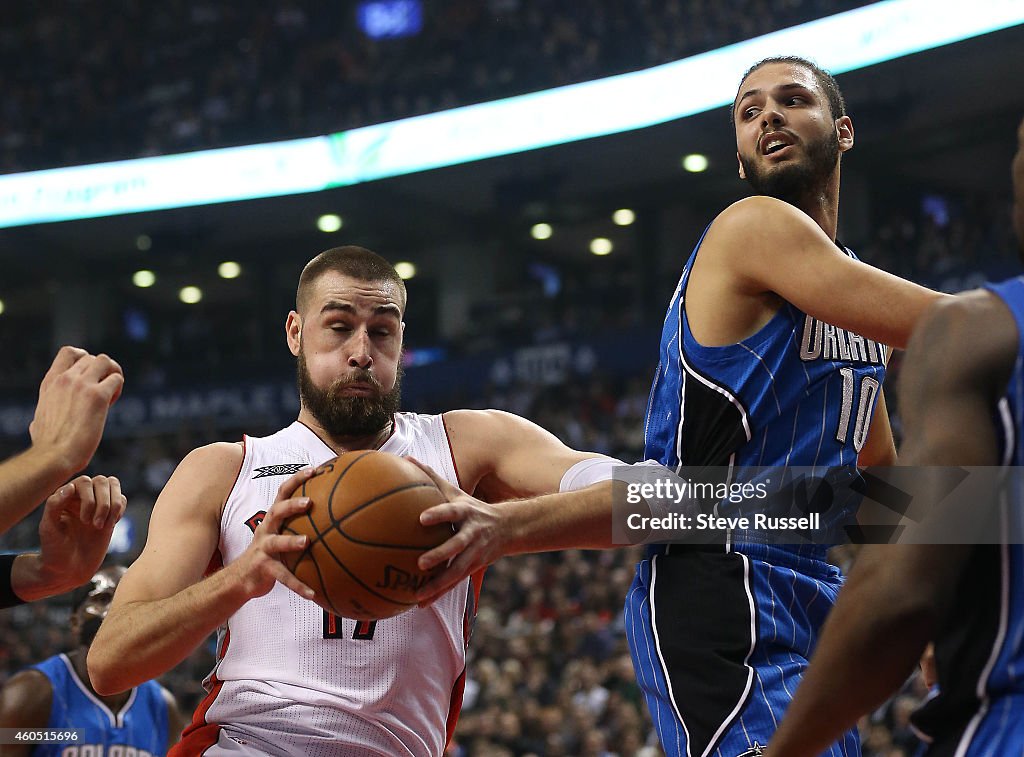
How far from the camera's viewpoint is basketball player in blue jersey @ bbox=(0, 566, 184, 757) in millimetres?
4961

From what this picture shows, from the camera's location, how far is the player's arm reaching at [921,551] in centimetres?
155

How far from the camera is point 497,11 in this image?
2147 centimetres

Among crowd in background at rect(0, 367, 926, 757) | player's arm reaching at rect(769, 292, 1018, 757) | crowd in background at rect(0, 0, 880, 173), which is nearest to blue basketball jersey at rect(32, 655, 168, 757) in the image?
crowd in background at rect(0, 367, 926, 757)

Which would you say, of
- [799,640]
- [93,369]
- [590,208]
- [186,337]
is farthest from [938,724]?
[186,337]

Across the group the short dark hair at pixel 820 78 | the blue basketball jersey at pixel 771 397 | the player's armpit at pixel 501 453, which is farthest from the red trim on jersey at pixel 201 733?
the short dark hair at pixel 820 78

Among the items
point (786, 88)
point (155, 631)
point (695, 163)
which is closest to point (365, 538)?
point (155, 631)

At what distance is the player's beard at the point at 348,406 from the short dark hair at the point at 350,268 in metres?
0.24

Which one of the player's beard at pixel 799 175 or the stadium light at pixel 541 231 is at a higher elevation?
the stadium light at pixel 541 231

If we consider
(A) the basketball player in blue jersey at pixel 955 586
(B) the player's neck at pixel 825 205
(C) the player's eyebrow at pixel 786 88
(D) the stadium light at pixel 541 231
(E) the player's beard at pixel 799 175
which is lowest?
(A) the basketball player in blue jersey at pixel 955 586

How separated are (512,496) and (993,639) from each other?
2092 millimetres

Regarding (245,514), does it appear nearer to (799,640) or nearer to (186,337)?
(799,640)

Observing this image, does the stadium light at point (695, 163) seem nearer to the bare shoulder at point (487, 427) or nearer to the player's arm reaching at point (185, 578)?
the bare shoulder at point (487, 427)

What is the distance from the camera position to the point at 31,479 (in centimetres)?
275

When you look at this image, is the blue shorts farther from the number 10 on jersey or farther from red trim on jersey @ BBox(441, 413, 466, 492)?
red trim on jersey @ BBox(441, 413, 466, 492)
